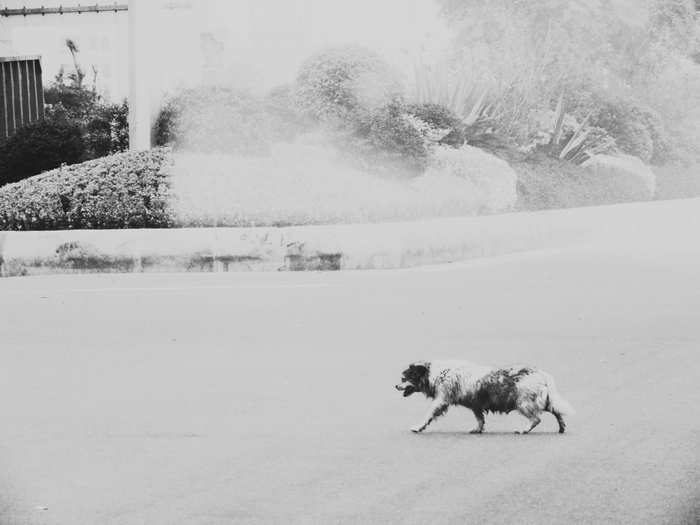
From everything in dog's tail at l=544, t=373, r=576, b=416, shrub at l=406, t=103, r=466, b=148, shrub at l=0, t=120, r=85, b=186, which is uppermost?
shrub at l=406, t=103, r=466, b=148

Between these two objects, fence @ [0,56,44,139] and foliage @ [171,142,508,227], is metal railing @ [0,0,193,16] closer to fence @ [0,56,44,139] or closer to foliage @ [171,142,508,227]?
fence @ [0,56,44,139]

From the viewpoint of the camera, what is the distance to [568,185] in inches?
992

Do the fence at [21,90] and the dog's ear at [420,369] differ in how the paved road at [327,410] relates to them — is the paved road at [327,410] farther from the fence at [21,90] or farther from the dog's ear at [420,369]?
the fence at [21,90]

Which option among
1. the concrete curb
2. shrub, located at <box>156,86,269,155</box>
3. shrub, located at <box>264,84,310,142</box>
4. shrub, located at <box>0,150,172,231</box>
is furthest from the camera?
shrub, located at <box>264,84,310,142</box>

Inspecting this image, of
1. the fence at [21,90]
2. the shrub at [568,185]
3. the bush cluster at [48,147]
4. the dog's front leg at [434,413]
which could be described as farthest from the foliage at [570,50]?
the dog's front leg at [434,413]

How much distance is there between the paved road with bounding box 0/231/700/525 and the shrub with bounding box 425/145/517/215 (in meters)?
8.28

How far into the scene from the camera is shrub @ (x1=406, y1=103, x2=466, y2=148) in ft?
72.4

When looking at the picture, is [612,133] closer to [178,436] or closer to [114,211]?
[114,211]

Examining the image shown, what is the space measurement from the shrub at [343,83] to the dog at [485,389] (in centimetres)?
1414

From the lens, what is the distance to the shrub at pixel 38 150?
19062mm

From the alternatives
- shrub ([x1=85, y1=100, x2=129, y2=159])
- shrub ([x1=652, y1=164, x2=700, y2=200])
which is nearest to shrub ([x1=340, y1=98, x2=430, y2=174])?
shrub ([x1=85, y1=100, x2=129, y2=159])

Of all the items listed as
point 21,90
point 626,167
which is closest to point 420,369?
point 21,90

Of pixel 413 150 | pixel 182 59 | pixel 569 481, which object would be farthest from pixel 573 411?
pixel 182 59

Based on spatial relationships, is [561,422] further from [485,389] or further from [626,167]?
[626,167]
